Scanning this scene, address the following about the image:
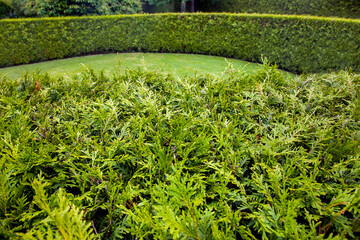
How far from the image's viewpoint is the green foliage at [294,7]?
16.7 metres

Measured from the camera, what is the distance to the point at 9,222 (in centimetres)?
116

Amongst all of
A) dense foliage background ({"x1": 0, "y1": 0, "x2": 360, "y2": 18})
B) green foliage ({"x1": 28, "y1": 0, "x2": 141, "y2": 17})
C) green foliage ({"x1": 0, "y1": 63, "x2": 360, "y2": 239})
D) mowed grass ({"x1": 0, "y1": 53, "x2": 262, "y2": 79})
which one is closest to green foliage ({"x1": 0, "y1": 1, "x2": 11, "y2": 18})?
dense foliage background ({"x1": 0, "y1": 0, "x2": 360, "y2": 18})

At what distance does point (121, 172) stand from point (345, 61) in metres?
11.8

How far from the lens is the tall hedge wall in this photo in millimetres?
9984

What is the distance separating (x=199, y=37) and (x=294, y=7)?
11780mm

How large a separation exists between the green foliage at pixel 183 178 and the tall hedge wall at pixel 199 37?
9.53 metres

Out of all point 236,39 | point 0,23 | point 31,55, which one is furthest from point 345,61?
point 0,23

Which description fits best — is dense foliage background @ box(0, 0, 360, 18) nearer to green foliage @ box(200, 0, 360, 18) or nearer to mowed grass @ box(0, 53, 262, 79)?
green foliage @ box(200, 0, 360, 18)

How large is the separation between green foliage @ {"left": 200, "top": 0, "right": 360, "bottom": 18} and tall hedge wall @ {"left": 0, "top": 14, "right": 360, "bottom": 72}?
1003 cm

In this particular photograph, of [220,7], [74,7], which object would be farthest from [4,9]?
[220,7]

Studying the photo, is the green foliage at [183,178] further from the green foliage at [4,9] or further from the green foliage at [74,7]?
the green foliage at [4,9]

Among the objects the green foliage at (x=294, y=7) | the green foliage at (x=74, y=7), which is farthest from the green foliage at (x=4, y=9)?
the green foliage at (x=294, y=7)

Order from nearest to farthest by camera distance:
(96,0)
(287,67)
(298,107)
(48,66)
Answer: (298,107) < (287,67) < (48,66) < (96,0)

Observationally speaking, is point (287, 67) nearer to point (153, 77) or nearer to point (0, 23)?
point (153, 77)
